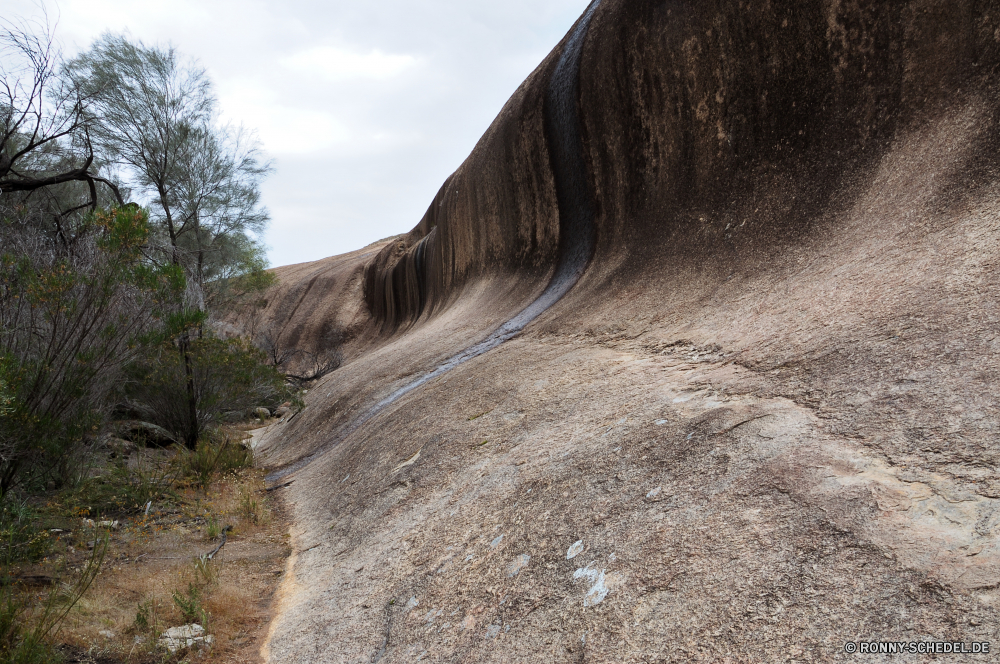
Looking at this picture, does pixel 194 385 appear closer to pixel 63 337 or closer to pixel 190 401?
pixel 190 401

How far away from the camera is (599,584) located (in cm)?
233

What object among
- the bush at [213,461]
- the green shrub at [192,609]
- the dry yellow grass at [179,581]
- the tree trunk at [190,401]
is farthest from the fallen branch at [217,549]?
the tree trunk at [190,401]

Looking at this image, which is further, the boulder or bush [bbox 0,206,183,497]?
bush [bbox 0,206,183,497]

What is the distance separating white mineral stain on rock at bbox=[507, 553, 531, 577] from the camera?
2.68m

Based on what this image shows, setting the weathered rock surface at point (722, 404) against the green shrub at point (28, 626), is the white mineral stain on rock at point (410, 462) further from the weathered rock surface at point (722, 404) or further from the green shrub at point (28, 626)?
the green shrub at point (28, 626)

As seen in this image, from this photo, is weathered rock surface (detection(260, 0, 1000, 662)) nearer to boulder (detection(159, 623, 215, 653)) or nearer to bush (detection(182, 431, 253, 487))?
boulder (detection(159, 623, 215, 653))

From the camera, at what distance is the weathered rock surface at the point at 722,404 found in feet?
6.56

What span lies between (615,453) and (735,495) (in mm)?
828

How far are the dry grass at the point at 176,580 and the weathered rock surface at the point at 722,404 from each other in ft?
0.80

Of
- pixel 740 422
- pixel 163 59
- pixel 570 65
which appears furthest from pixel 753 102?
pixel 163 59

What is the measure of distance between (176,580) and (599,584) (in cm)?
286

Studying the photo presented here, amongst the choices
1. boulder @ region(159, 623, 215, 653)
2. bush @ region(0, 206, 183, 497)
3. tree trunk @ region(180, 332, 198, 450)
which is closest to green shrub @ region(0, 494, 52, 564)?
bush @ region(0, 206, 183, 497)

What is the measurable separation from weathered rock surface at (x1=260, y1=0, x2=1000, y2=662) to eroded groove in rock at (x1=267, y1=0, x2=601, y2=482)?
0.71 feet

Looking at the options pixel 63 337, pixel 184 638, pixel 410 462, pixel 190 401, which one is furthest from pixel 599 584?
pixel 190 401
